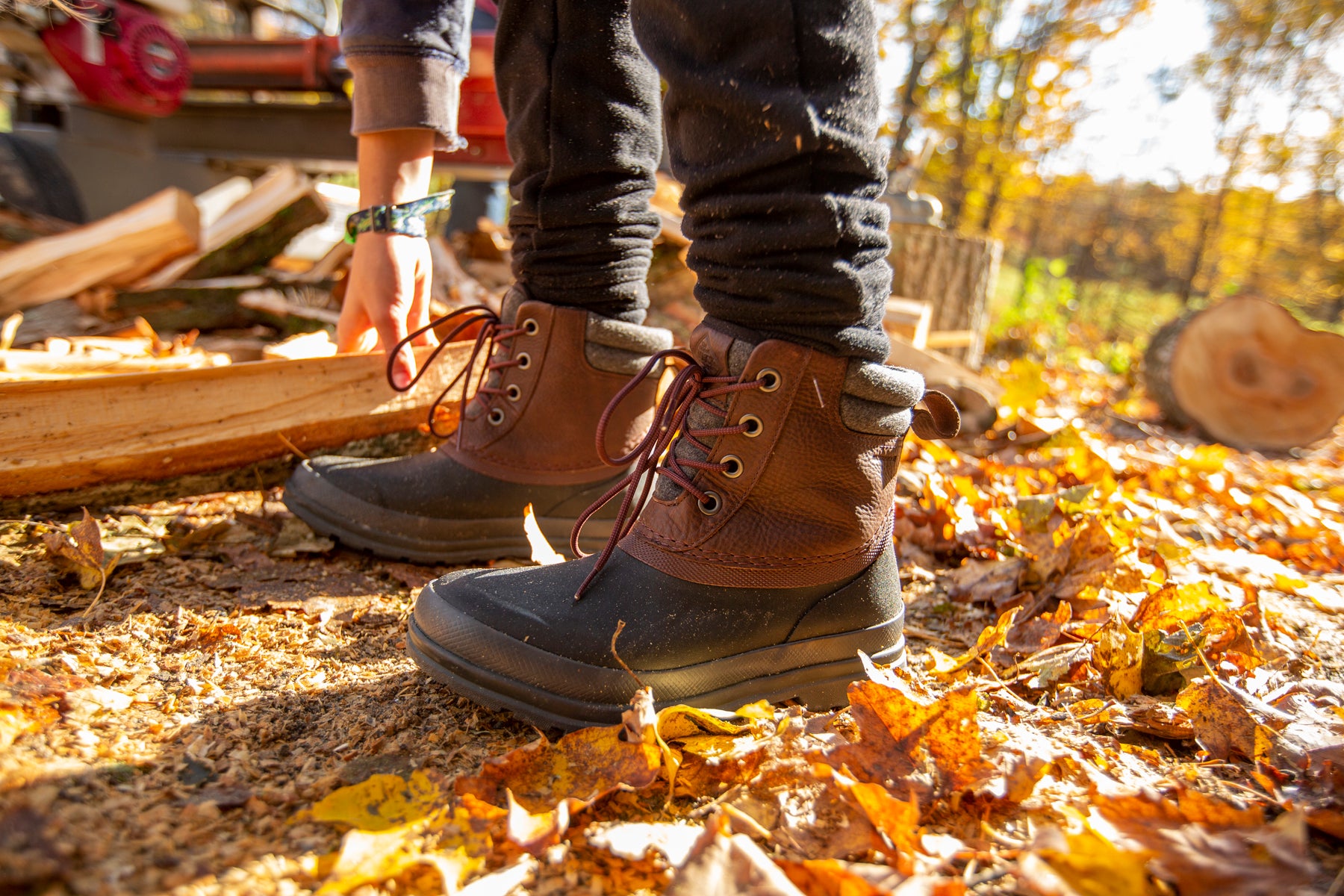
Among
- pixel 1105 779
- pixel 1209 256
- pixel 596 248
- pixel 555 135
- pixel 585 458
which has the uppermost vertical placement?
pixel 1209 256

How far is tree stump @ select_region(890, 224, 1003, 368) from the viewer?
3.84 m

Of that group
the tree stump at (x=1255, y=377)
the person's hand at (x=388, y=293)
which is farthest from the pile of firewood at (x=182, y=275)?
the tree stump at (x=1255, y=377)

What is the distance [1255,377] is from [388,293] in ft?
15.9

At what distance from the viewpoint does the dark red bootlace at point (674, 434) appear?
1.00m

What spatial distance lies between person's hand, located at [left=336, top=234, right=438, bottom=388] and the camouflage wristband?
13mm

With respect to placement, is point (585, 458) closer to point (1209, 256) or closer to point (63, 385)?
point (63, 385)

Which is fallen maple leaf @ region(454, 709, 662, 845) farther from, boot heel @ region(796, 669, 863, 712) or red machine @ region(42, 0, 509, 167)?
red machine @ region(42, 0, 509, 167)

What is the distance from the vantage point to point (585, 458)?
1447 millimetres

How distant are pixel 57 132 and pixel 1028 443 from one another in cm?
610

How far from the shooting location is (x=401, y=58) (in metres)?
1.49

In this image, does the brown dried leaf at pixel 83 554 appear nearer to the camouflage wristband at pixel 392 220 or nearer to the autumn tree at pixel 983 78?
the camouflage wristband at pixel 392 220

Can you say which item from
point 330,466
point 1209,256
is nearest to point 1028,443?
point 330,466

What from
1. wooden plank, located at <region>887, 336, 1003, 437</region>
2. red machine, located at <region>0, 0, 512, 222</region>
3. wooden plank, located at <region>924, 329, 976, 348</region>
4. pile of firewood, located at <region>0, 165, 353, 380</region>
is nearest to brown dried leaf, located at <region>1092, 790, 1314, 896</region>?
wooden plank, located at <region>887, 336, 1003, 437</region>

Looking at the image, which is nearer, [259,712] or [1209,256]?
[259,712]
